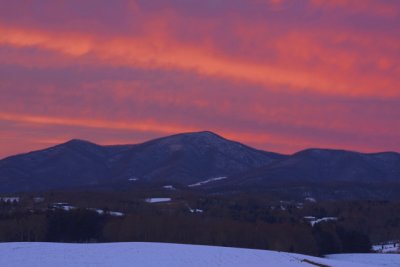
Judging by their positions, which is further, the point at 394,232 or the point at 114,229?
the point at 394,232

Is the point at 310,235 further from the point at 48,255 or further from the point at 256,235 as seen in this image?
the point at 48,255

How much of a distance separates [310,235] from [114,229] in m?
33.2

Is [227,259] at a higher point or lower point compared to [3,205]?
lower

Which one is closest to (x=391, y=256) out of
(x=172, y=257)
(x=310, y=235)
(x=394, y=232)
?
(x=310, y=235)

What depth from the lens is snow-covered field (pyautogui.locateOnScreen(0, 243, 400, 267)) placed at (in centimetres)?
5359

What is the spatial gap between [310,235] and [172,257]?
64869 mm

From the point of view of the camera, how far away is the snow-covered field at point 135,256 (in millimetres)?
53594

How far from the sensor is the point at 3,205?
198m

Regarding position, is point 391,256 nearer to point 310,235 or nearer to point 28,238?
point 310,235

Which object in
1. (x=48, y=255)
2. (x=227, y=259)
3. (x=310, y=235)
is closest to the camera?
(x=48, y=255)

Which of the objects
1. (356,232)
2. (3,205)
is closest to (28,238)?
(356,232)

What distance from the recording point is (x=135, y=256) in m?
58.8

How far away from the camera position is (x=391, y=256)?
311 ft

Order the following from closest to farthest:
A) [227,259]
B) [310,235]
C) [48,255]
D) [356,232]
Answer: [48,255] → [227,259] → [310,235] → [356,232]
